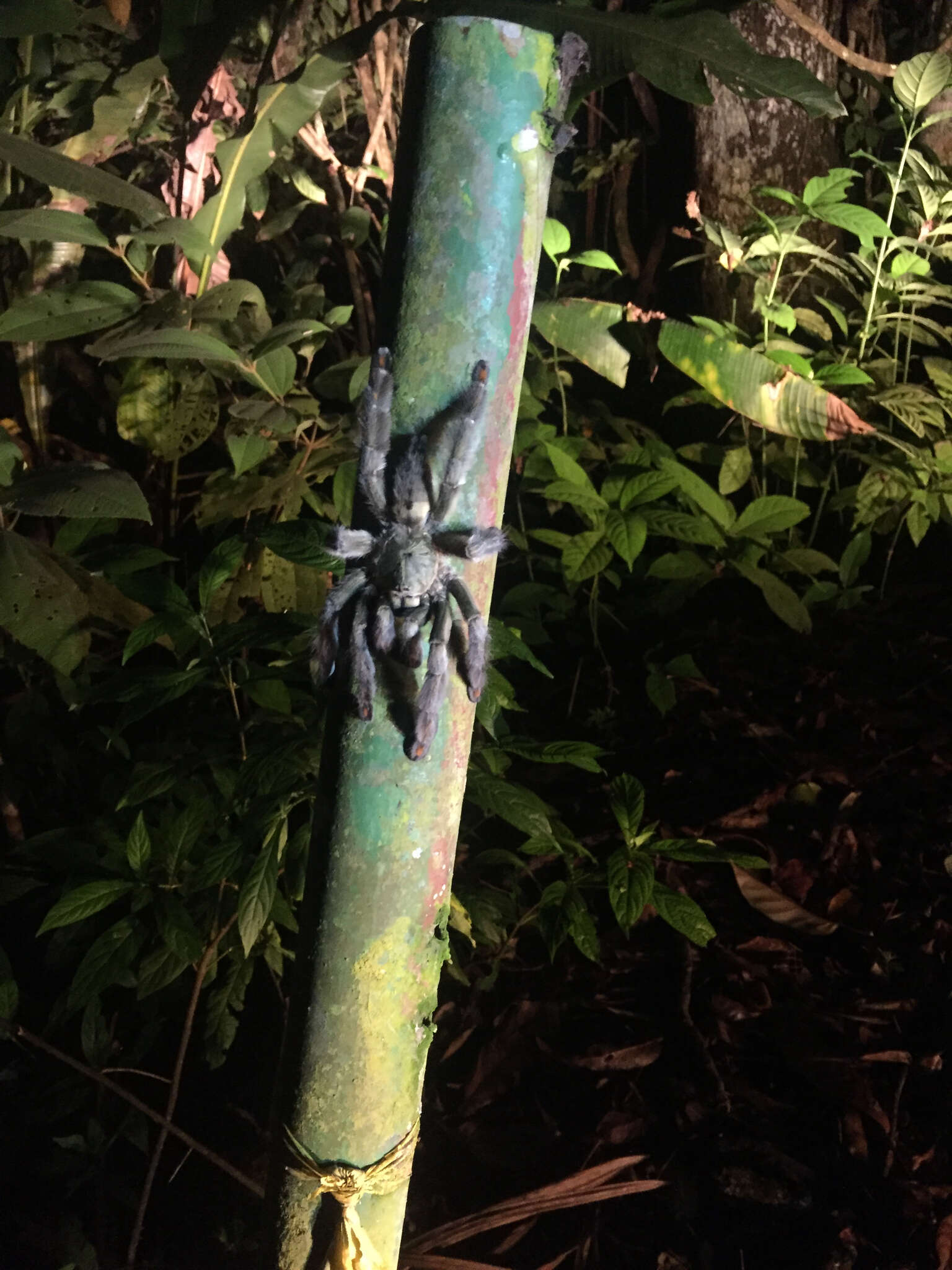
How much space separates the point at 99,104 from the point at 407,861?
1.58 m

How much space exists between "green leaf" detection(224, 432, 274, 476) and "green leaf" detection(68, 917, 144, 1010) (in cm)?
80

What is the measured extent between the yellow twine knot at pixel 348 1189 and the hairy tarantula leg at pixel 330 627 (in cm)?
56

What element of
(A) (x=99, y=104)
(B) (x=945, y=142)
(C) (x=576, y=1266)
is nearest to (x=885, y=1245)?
(C) (x=576, y=1266)

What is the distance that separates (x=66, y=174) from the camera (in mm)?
1252

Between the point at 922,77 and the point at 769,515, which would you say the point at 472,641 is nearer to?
the point at 769,515

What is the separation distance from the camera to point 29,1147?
1.67 meters

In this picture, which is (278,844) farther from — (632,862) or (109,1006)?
(109,1006)

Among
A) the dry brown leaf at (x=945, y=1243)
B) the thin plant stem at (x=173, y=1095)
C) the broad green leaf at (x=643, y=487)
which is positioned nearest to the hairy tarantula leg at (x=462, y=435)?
the thin plant stem at (x=173, y=1095)

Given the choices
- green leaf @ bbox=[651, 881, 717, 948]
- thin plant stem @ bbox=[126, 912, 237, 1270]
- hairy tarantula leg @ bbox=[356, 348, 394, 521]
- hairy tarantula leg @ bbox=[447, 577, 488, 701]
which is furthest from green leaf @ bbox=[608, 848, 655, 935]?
hairy tarantula leg @ bbox=[356, 348, 394, 521]

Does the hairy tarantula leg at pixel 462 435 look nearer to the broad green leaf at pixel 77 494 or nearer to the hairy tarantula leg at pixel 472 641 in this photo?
the hairy tarantula leg at pixel 472 641

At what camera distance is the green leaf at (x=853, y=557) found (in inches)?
88.4

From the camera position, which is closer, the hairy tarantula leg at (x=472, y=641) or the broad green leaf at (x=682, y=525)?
the hairy tarantula leg at (x=472, y=641)

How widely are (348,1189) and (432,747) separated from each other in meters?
0.54

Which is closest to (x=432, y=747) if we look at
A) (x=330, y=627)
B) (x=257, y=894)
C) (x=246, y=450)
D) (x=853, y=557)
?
(x=330, y=627)
